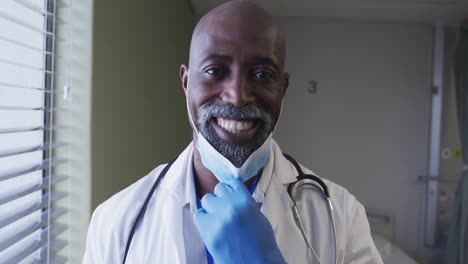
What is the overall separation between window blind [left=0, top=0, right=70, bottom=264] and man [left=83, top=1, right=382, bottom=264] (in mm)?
143

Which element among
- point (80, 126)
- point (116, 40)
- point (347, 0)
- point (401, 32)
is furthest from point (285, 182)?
point (401, 32)

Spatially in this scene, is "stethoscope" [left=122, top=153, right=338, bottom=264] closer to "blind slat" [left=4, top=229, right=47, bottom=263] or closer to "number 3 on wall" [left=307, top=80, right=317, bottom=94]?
"blind slat" [left=4, top=229, right=47, bottom=263]

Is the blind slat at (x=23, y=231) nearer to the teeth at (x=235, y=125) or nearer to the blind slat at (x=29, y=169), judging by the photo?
the blind slat at (x=29, y=169)

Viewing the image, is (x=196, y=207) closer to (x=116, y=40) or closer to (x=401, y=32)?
(x=116, y=40)

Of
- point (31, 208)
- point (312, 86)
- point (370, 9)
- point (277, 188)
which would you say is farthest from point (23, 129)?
point (370, 9)

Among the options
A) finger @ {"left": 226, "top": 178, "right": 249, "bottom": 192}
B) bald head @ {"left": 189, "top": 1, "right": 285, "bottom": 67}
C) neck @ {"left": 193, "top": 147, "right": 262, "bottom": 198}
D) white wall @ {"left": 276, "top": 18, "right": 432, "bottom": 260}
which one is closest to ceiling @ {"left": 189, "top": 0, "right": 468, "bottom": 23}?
white wall @ {"left": 276, "top": 18, "right": 432, "bottom": 260}

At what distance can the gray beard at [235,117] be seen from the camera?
0.70m

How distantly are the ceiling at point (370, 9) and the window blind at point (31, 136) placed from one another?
1540 millimetres

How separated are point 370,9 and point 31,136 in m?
2.21

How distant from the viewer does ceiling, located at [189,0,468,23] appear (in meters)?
2.05

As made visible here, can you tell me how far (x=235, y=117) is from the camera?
70cm

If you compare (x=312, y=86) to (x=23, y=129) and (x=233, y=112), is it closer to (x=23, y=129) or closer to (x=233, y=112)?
(x=233, y=112)

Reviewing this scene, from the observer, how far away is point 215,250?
614 mm

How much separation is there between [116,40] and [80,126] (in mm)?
320
